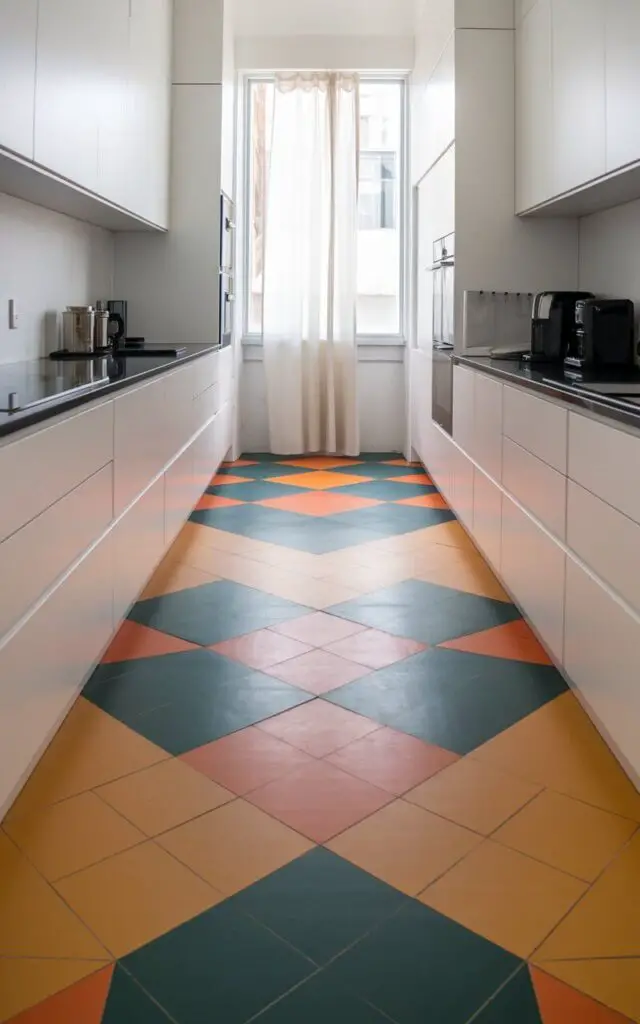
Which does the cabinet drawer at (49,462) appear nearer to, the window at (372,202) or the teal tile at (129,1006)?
the teal tile at (129,1006)

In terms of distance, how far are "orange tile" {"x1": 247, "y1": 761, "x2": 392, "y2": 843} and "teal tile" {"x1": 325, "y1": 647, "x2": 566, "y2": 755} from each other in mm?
293

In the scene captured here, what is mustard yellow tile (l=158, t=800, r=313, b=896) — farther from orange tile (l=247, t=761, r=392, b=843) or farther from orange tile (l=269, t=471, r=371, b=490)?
orange tile (l=269, t=471, r=371, b=490)

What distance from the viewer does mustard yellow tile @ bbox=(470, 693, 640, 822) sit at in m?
2.01

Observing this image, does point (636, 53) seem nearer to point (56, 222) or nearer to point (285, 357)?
point (56, 222)

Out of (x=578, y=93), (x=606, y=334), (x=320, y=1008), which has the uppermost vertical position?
(x=578, y=93)

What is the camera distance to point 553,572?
8.50 feet

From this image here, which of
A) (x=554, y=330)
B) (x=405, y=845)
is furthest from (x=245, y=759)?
(x=554, y=330)

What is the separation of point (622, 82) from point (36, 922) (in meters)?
2.65

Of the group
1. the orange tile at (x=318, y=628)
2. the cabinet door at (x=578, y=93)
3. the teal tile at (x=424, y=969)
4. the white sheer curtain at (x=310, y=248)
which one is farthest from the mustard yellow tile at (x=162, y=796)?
the white sheer curtain at (x=310, y=248)

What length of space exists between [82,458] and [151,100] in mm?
2951

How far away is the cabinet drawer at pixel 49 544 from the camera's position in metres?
1.71

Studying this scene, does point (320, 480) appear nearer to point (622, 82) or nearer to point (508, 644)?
point (508, 644)

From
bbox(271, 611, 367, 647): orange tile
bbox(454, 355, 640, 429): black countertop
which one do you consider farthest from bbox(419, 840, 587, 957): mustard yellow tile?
bbox(271, 611, 367, 647): orange tile

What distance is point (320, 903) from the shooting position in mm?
1617
